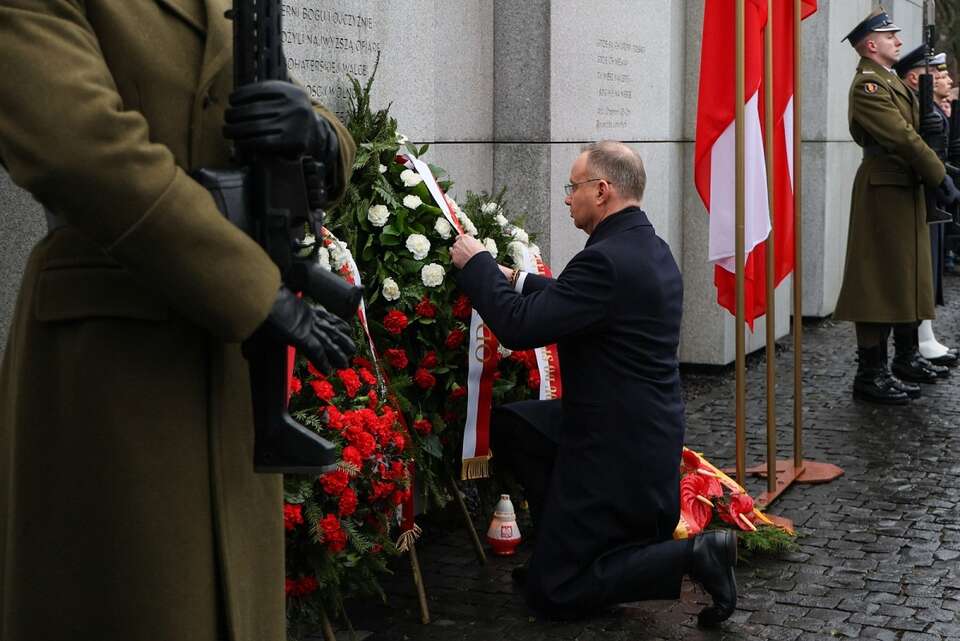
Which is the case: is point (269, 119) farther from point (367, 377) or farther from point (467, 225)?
point (467, 225)

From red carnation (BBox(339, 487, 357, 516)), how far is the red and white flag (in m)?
2.54

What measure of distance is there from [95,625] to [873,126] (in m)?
7.25

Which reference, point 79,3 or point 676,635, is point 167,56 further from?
point 676,635

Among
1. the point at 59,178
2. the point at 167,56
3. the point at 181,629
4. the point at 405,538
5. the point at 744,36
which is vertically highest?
the point at 744,36

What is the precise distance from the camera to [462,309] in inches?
188

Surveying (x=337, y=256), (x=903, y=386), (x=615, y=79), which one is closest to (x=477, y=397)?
(x=337, y=256)

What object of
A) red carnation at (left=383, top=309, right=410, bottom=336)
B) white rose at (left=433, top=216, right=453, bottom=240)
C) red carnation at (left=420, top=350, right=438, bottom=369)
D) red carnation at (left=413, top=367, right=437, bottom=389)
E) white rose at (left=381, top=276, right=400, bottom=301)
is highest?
white rose at (left=433, top=216, right=453, bottom=240)

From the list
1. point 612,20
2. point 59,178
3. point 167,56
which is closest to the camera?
point 59,178

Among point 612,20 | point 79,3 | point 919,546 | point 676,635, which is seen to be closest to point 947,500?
point 919,546

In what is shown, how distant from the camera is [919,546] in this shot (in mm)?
5410

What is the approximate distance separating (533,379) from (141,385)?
3.03 meters

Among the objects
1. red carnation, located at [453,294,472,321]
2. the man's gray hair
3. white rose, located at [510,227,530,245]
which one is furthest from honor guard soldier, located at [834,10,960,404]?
red carnation, located at [453,294,472,321]

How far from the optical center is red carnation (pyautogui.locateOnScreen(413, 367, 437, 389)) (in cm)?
466

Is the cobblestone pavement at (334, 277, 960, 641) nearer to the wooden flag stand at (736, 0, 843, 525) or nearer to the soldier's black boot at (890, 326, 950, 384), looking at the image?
the wooden flag stand at (736, 0, 843, 525)
